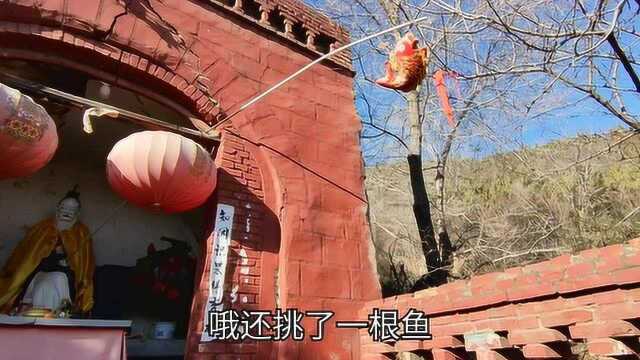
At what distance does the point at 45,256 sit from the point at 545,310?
4.42 metres

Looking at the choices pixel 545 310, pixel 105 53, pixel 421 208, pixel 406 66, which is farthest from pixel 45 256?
pixel 421 208

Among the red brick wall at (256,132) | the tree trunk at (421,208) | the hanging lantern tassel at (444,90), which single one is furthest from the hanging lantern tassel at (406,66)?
the tree trunk at (421,208)

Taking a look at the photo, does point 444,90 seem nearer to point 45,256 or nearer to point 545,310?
point 545,310

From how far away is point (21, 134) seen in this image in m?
3.07

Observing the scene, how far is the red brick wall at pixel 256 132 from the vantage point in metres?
3.92

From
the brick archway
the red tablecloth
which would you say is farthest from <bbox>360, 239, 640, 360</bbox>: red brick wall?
the brick archway

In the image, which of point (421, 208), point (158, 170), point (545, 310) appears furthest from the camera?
point (421, 208)

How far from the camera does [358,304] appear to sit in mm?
4613

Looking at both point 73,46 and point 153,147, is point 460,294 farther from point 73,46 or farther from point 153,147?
point 73,46

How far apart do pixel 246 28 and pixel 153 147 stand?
214 cm

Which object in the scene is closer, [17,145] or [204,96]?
[17,145]

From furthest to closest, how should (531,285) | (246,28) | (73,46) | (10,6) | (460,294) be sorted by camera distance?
(246,28)
(73,46)
(10,6)
(460,294)
(531,285)

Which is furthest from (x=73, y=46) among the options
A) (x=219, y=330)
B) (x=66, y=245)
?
(x=219, y=330)

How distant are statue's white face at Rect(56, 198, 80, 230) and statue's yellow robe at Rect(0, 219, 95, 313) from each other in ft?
0.18
